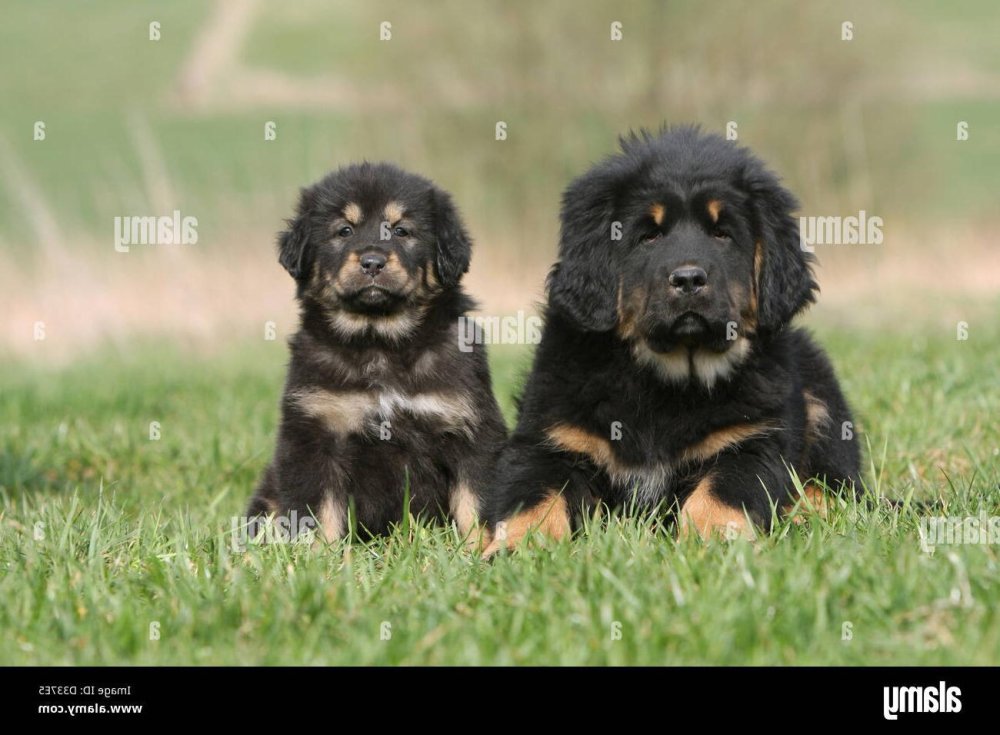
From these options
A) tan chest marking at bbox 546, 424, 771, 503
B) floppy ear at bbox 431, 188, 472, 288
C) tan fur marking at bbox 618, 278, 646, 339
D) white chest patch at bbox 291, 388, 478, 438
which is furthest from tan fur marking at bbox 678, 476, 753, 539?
floppy ear at bbox 431, 188, 472, 288

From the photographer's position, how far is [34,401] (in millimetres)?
7629

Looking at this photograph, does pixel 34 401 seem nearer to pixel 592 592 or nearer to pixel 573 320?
pixel 573 320

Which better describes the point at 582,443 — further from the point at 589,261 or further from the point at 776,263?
the point at 776,263

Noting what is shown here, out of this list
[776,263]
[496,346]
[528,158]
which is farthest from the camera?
[528,158]

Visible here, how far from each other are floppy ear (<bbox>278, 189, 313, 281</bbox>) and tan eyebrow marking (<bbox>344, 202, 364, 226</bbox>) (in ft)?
0.62

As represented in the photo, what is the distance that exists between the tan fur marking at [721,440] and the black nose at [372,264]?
1403 mm

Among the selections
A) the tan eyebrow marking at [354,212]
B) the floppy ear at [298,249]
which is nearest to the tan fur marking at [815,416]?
the tan eyebrow marking at [354,212]

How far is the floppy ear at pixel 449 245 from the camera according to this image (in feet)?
16.3

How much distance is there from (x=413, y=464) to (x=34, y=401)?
150 inches

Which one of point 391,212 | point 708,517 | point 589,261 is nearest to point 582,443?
point 708,517

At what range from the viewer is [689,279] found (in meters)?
3.82

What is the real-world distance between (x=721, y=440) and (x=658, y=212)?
76 centimetres

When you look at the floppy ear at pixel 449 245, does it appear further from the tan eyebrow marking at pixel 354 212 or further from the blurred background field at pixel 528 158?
the blurred background field at pixel 528 158

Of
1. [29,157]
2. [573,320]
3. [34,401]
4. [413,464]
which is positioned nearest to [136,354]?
[34,401]
